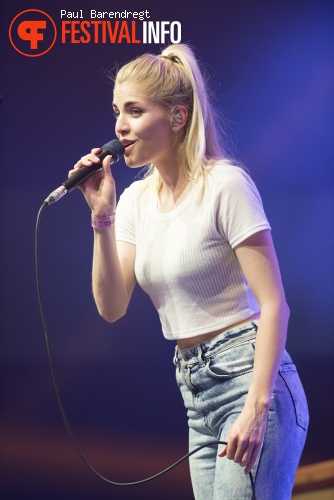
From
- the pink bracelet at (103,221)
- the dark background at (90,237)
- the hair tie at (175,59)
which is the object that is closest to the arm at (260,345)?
the pink bracelet at (103,221)

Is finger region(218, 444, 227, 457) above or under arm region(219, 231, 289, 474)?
under

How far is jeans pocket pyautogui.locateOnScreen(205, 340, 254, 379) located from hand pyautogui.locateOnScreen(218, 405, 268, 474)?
0.13 metres

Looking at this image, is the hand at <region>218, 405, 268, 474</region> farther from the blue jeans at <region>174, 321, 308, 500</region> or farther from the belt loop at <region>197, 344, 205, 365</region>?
the belt loop at <region>197, 344, 205, 365</region>

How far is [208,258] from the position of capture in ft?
5.53

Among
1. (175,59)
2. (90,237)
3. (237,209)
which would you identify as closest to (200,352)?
(237,209)

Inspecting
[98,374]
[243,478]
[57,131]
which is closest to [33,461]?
[98,374]

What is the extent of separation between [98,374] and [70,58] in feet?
3.97

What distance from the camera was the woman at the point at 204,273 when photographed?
61.1 inches

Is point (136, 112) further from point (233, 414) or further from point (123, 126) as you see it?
point (233, 414)

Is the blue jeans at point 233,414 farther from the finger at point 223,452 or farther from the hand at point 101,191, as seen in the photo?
the hand at point 101,191

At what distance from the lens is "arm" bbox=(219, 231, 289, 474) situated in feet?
4.90

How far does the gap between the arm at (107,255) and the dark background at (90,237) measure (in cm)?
99
